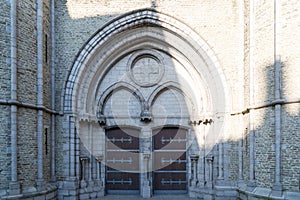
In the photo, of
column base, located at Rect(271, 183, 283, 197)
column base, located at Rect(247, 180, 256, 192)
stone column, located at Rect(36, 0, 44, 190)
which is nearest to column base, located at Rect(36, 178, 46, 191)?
stone column, located at Rect(36, 0, 44, 190)

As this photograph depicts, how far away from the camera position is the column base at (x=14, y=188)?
651 cm

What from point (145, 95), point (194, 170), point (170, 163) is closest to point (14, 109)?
point (145, 95)

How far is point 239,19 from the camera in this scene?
325 inches

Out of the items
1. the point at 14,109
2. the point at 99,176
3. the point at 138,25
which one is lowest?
the point at 99,176

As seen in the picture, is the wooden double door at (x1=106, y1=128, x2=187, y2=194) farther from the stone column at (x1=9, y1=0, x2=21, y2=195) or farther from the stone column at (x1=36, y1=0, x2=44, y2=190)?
the stone column at (x1=9, y1=0, x2=21, y2=195)

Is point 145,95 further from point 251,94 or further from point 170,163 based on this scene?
point 251,94

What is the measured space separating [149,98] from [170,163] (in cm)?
236

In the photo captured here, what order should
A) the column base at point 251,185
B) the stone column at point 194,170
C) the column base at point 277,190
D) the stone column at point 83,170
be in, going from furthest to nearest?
the stone column at point 194,170
the stone column at point 83,170
the column base at point 251,185
the column base at point 277,190

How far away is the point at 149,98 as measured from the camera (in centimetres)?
919

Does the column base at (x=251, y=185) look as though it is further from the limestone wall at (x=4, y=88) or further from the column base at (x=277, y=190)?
the limestone wall at (x=4, y=88)

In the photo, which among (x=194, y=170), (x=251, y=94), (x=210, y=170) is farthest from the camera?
(x=194, y=170)

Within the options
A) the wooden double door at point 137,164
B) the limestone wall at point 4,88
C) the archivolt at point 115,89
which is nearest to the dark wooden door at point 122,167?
the wooden double door at point 137,164

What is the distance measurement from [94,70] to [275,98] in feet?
17.7

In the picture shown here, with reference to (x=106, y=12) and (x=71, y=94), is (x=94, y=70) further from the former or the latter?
(x=106, y=12)
